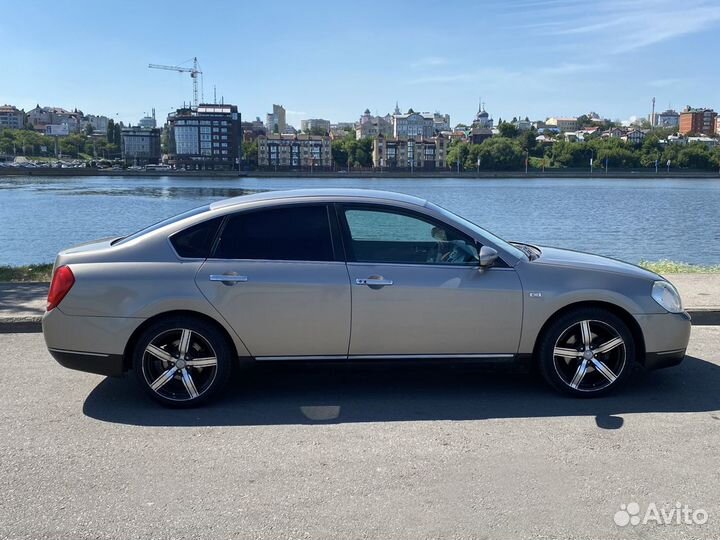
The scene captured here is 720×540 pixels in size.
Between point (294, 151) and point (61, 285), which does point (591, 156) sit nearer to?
point (294, 151)

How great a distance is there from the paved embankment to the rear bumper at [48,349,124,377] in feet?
8.06

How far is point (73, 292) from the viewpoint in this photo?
488 cm

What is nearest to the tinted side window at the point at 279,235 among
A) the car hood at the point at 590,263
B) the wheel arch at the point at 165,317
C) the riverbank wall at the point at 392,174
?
the wheel arch at the point at 165,317

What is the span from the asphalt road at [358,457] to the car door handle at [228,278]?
0.68 m

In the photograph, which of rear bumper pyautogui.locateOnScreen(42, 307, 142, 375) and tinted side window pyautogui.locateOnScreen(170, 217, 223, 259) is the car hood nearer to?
tinted side window pyautogui.locateOnScreen(170, 217, 223, 259)

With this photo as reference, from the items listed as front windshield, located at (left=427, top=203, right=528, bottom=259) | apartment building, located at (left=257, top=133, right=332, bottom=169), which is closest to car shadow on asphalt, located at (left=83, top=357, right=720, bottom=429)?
front windshield, located at (left=427, top=203, right=528, bottom=259)

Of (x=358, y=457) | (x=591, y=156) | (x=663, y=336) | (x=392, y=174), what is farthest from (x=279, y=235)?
(x=591, y=156)

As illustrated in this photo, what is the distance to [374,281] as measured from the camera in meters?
4.89

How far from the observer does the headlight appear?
5121 millimetres

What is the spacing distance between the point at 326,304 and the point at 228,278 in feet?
2.32

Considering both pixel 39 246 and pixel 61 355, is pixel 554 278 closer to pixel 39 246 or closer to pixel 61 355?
pixel 61 355

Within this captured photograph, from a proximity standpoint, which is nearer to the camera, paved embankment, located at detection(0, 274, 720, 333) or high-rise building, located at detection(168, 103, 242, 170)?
paved embankment, located at detection(0, 274, 720, 333)

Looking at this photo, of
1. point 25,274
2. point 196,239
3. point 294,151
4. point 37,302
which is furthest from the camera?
point 294,151

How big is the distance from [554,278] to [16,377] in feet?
14.3
